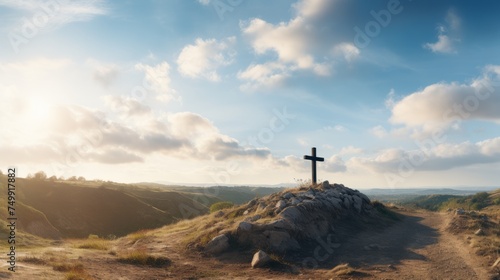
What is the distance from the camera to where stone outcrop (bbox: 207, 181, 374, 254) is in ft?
56.8

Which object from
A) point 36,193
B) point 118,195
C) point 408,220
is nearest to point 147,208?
point 118,195

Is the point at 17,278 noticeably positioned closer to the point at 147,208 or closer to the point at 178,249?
the point at 178,249

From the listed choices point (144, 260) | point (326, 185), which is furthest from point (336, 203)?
point (144, 260)

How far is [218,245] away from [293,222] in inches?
172

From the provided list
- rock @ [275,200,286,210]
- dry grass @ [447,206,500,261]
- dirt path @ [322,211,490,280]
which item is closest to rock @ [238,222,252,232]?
rock @ [275,200,286,210]

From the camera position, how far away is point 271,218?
19.3 metres

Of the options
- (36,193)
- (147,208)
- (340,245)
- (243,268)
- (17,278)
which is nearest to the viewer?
(17,278)

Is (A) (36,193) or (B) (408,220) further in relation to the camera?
(A) (36,193)

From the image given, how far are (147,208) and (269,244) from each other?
7142 cm

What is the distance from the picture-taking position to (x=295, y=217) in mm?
19109

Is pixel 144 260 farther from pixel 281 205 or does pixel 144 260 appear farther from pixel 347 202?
pixel 347 202

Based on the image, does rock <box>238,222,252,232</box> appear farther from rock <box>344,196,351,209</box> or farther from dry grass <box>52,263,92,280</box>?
rock <box>344,196,351,209</box>

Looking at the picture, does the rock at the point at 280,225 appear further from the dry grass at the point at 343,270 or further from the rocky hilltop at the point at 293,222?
the dry grass at the point at 343,270

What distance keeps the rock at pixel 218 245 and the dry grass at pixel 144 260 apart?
238cm
